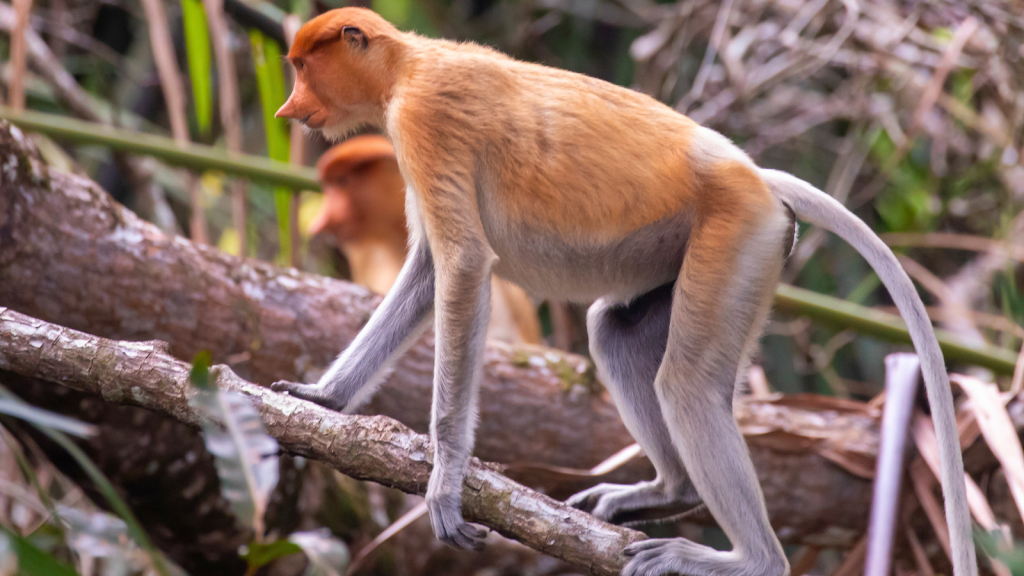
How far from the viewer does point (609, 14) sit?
4934 mm

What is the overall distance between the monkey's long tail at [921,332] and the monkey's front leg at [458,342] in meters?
0.62

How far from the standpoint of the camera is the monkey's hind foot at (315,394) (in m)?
1.62

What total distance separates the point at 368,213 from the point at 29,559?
3805mm

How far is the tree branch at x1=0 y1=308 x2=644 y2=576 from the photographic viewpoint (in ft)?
4.28

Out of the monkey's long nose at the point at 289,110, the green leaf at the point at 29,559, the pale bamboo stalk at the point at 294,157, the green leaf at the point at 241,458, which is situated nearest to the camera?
the green leaf at the point at 29,559

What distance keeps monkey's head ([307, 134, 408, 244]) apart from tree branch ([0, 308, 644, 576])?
299 centimetres

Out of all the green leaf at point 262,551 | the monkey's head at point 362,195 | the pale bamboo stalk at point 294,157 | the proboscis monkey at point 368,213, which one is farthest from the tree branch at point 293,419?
the monkey's head at point 362,195

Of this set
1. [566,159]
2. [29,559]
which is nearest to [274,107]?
[566,159]

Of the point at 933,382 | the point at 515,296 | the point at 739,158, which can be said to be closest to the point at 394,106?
the point at 739,158

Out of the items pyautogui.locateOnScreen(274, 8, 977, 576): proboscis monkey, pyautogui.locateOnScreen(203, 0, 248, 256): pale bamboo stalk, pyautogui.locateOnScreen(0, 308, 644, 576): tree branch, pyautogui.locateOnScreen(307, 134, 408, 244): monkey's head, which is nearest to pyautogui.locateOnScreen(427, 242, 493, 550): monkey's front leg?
pyautogui.locateOnScreen(274, 8, 977, 576): proboscis monkey

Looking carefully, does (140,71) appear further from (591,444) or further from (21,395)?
(591,444)

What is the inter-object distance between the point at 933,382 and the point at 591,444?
113cm

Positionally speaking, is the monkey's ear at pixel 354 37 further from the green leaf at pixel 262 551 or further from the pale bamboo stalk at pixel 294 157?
the green leaf at pixel 262 551

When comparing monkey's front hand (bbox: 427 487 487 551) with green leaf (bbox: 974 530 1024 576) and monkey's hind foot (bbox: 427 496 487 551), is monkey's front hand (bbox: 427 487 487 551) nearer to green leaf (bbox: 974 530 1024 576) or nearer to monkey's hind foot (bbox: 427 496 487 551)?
monkey's hind foot (bbox: 427 496 487 551)
